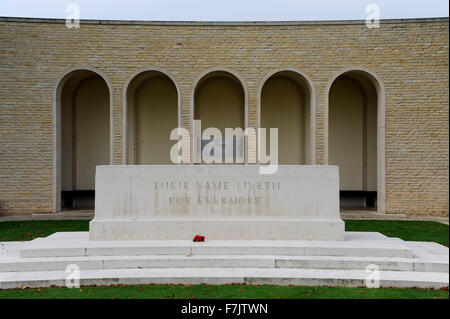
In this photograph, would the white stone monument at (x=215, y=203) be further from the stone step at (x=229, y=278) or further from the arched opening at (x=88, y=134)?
the arched opening at (x=88, y=134)

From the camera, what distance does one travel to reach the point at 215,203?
7281 millimetres

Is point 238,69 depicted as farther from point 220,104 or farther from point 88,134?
point 88,134

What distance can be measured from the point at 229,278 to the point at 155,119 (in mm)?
11941

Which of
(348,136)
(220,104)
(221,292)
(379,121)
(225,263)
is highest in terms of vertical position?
(220,104)

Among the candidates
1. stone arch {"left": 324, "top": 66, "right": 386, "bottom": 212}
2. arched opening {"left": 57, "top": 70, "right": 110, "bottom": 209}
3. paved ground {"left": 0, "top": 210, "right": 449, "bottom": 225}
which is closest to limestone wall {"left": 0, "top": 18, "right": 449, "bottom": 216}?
stone arch {"left": 324, "top": 66, "right": 386, "bottom": 212}

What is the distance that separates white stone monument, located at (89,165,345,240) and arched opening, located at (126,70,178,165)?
9.45 metres

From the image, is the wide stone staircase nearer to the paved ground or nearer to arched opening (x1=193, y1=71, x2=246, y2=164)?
the paved ground

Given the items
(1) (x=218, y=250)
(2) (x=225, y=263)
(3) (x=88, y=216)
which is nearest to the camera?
(2) (x=225, y=263)

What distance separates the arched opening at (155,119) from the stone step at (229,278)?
10868 mm

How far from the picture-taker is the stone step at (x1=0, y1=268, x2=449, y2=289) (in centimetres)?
563

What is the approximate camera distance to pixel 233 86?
16.6 meters

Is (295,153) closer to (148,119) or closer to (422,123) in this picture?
(422,123)

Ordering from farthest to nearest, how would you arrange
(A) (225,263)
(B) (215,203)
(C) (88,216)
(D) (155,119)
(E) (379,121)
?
1. (D) (155,119)
2. (E) (379,121)
3. (C) (88,216)
4. (B) (215,203)
5. (A) (225,263)

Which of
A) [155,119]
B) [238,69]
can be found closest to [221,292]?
[238,69]
